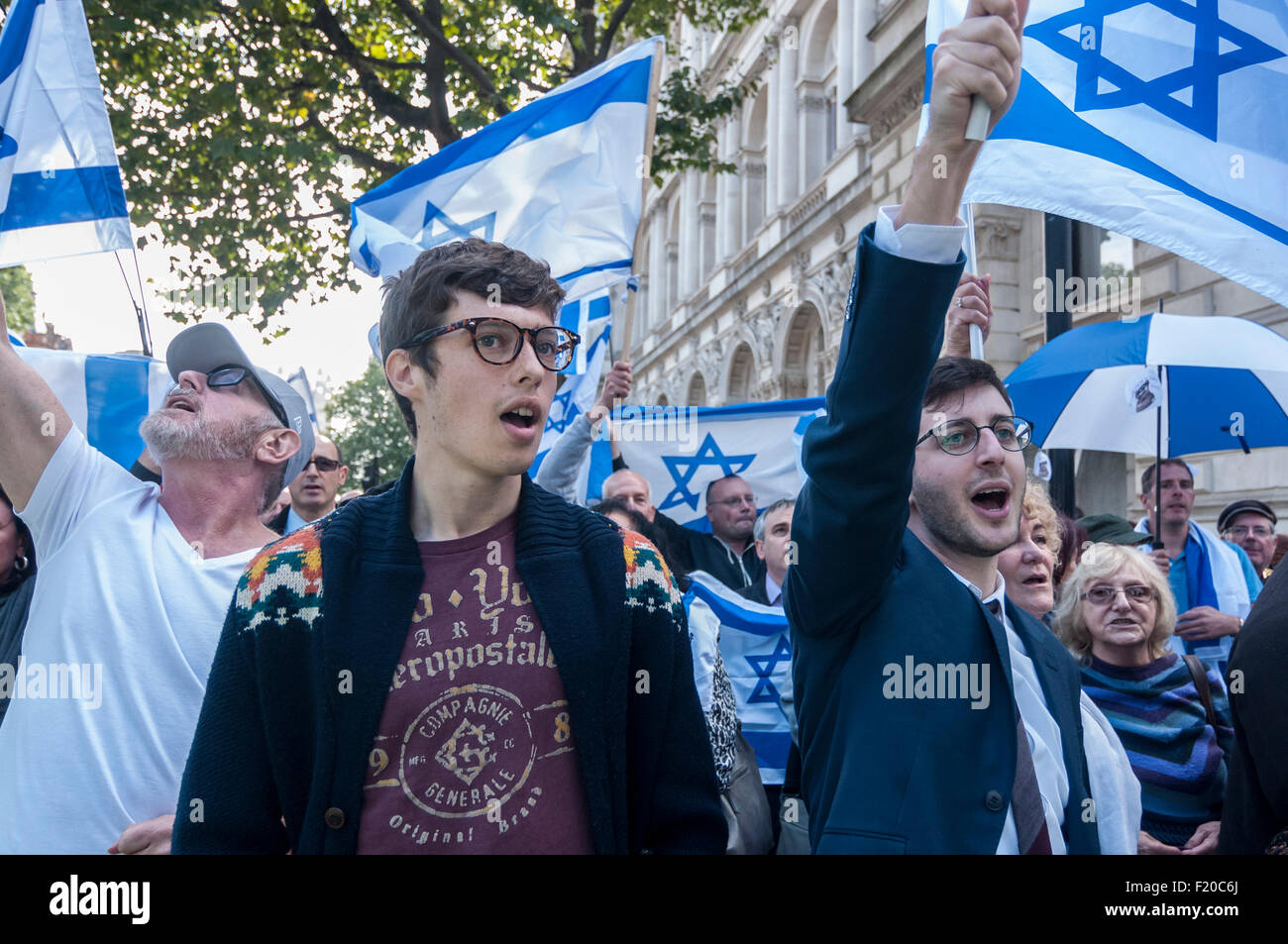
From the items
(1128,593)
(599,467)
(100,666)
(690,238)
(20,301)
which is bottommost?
(100,666)

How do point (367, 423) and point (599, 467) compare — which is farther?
point (367, 423)

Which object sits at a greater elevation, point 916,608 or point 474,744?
point 916,608

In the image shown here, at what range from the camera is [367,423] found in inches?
1949

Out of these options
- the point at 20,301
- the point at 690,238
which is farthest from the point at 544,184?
the point at 20,301

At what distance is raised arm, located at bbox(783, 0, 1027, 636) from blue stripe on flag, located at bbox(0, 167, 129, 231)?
3.14 meters

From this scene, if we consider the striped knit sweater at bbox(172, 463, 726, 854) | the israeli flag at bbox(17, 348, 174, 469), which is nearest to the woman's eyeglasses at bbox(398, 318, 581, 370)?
the striped knit sweater at bbox(172, 463, 726, 854)

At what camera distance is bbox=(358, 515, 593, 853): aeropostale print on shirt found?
1.66m

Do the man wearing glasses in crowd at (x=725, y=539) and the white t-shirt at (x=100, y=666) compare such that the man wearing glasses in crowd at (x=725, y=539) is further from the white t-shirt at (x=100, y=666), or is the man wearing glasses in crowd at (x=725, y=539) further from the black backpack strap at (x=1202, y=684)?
the white t-shirt at (x=100, y=666)

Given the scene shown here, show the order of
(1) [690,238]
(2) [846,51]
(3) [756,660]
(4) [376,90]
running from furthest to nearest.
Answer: (1) [690,238], (2) [846,51], (4) [376,90], (3) [756,660]

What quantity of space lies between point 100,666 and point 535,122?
13.7 ft

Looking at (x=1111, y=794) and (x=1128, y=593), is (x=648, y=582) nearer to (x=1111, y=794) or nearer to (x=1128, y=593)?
(x=1111, y=794)

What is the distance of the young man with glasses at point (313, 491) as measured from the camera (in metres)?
5.61

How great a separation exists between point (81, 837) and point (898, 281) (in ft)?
6.19
